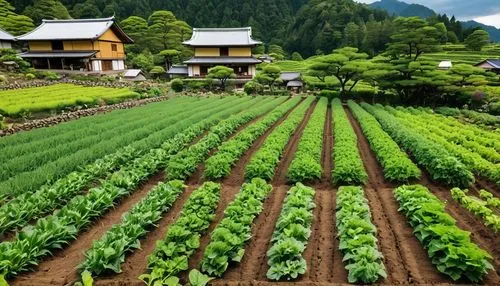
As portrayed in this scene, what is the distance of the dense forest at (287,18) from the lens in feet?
246

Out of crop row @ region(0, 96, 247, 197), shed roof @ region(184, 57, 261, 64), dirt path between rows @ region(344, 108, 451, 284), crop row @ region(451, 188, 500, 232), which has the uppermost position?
shed roof @ region(184, 57, 261, 64)

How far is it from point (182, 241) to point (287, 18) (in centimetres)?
11278

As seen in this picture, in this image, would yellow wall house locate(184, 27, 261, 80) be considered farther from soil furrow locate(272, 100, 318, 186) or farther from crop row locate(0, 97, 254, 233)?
crop row locate(0, 97, 254, 233)

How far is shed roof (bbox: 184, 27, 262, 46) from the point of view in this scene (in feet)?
166

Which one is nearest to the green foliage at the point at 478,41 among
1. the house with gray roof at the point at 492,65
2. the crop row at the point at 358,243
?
the house with gray roof at the point at 492,65

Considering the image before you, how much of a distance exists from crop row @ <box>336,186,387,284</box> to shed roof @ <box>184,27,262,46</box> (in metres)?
44.9

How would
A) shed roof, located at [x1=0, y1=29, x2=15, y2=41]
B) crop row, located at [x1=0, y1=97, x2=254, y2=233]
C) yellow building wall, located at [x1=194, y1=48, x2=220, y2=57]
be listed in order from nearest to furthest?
1. crop row, located at [x1=0, y1=97, x2=254, y2=233]
2. shed roof, located at [x1=0, y1=29, x2=15, y2=41]
3. yellow building wall, located at [x1=194, y1=48, x2=220, y2=57]

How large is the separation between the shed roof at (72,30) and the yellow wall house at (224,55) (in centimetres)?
1007

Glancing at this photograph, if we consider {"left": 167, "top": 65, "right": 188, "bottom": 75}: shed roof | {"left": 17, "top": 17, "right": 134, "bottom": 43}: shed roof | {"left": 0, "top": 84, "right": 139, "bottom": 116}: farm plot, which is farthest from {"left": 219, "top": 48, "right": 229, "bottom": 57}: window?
{"left": 0, "top": 84, "right": 139, "bottom": 116}: farm plot

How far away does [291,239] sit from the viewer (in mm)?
6184

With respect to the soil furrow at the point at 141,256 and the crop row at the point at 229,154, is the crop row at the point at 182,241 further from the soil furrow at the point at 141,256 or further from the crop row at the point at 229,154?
the crop row at the point at 229,154

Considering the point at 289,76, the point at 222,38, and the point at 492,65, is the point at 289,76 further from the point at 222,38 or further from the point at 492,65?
the point at 492,65

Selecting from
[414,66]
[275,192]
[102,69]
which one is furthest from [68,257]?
[102,69]

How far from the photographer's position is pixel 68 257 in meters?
6.28
